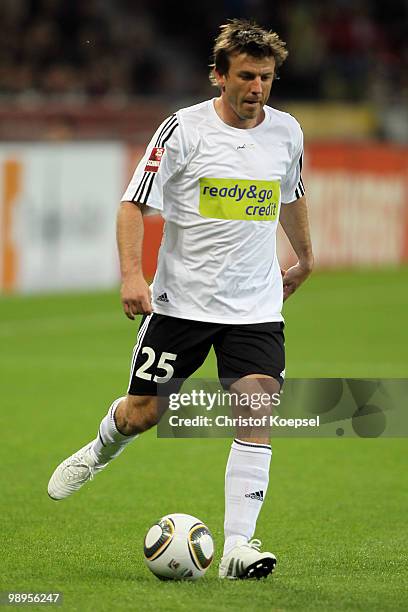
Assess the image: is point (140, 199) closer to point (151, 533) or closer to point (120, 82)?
point (151, 533)

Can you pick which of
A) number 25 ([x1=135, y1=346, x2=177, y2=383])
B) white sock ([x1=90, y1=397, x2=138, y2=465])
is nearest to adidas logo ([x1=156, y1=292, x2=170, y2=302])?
number 25 ([x1=135, y1=346, x2=177, y2=383])

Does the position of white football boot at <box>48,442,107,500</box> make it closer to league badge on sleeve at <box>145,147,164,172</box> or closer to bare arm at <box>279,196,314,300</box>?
bare arm at <box>279,196,314,300</box>

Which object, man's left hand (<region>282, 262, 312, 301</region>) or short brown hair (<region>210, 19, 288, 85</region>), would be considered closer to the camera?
short brown hair (<region>210, 19, 288, 85</region>)

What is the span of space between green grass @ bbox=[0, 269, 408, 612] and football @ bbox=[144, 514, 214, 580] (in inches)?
2.5

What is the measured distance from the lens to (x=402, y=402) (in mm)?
11086

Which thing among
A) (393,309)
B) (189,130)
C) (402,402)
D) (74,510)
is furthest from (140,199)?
(393,309)

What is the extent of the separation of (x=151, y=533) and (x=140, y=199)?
1357 mm

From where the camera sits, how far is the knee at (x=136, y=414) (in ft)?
20.1

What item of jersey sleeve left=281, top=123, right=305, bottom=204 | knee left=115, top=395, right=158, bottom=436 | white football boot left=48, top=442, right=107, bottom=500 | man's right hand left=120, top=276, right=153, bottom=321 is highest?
jersey sleeve left=281, top=123, right=305, bottom=204

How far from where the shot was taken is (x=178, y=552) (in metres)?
5.64

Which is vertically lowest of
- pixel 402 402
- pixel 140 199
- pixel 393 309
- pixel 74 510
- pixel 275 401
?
pixel 393 309

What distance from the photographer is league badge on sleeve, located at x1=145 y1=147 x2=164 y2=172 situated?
5.86 metres

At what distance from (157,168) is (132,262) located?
416 millimetres

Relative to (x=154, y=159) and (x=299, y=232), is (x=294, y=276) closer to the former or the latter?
(x=299, y=232)
